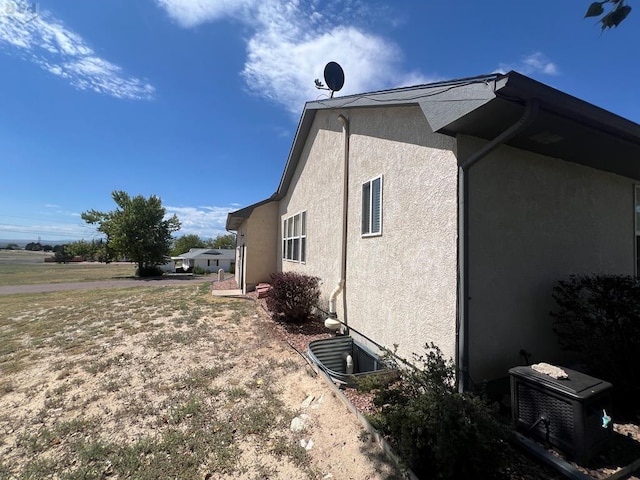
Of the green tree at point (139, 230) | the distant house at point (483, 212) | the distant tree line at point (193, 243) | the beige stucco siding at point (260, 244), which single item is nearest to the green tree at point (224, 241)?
the distant tree line at point (193, 243)

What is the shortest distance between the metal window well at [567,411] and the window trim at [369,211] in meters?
2.89

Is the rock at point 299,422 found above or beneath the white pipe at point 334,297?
beneath

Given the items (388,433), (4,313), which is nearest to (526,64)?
(388,433)

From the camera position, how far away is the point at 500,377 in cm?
378

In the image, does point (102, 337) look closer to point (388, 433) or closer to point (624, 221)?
point (388, 433)

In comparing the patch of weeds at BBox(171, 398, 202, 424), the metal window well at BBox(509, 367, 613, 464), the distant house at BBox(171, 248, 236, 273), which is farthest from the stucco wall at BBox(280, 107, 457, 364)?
the distant house at BBox(171, 248, 236, 273)

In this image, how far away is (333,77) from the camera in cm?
801

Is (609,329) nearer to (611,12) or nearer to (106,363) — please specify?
(611,12)

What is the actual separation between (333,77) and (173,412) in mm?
7907

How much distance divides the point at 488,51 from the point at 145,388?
25.0 feet

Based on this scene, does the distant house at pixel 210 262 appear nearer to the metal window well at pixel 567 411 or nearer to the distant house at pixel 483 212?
the distant house at pixel 483 212


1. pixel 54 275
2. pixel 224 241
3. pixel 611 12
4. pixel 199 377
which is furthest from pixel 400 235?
pixel 224 241

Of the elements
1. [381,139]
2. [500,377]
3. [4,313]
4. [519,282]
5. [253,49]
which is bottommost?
[4,313]

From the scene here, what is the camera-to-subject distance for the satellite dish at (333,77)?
26.1 feet
